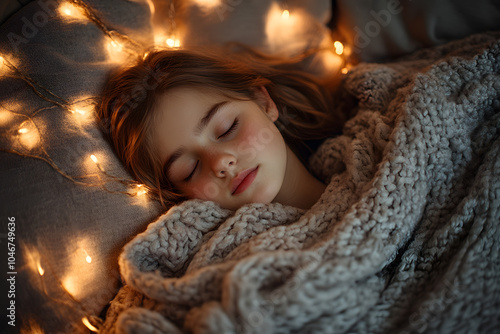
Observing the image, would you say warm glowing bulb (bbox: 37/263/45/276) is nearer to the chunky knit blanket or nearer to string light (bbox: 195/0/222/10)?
the chunky knit blanket

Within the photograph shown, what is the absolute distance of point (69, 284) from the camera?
2.54 feet

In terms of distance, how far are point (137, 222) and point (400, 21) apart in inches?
44.9

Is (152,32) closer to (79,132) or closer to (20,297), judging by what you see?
(79,132)

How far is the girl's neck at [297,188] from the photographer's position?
1.02 meters

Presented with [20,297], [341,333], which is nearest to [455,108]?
[341,333]

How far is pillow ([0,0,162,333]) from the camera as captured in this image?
2.48 ft

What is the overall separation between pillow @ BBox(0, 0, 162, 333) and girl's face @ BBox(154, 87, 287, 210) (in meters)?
0.15

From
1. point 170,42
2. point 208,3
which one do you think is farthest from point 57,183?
point 208,3

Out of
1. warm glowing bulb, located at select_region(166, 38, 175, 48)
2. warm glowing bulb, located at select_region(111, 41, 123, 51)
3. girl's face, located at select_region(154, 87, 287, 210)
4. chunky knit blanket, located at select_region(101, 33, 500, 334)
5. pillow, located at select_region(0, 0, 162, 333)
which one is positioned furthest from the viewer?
warm glowing bulb, located at select_region(166, 38, 175, 48)

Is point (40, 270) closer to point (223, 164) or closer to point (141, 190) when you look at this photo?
point (141, 190)

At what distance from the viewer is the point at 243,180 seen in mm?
885

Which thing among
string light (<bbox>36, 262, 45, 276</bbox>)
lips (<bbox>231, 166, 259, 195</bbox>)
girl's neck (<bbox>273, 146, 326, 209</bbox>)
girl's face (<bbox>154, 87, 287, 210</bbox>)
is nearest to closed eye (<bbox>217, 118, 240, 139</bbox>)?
girl's face (<bbox>154, 87, 287, 210</bbox>)

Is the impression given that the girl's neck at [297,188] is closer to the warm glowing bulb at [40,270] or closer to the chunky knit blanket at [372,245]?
the chunky knit blanket at [372,245]

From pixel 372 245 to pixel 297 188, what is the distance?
1.33 ft
